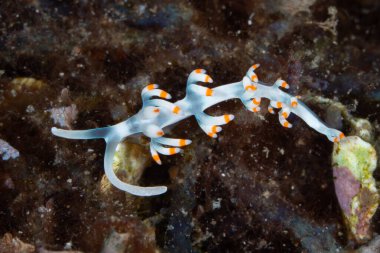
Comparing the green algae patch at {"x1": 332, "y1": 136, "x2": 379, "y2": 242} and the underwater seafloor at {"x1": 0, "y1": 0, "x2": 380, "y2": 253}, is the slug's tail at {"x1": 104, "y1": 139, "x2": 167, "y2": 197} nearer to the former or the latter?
the underwater seafloor at {"x1": 0, "y1": 0, "x2": 380, "y2": 253}

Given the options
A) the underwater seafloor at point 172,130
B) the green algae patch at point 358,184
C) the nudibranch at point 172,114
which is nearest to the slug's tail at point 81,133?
the nudibranch at point 172,114

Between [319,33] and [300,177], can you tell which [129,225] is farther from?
[319,33]

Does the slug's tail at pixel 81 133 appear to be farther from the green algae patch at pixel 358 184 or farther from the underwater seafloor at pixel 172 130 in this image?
the green algae patch at pixel 358 184

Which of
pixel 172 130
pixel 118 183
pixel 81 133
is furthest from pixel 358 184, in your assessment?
pixel 81 133

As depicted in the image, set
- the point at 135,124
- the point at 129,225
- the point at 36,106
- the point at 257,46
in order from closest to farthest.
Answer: the point at 135,124, the point at 129,225, the point at 36,106, the point at 257,46

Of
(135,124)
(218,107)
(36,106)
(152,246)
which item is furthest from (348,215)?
(36,106)
